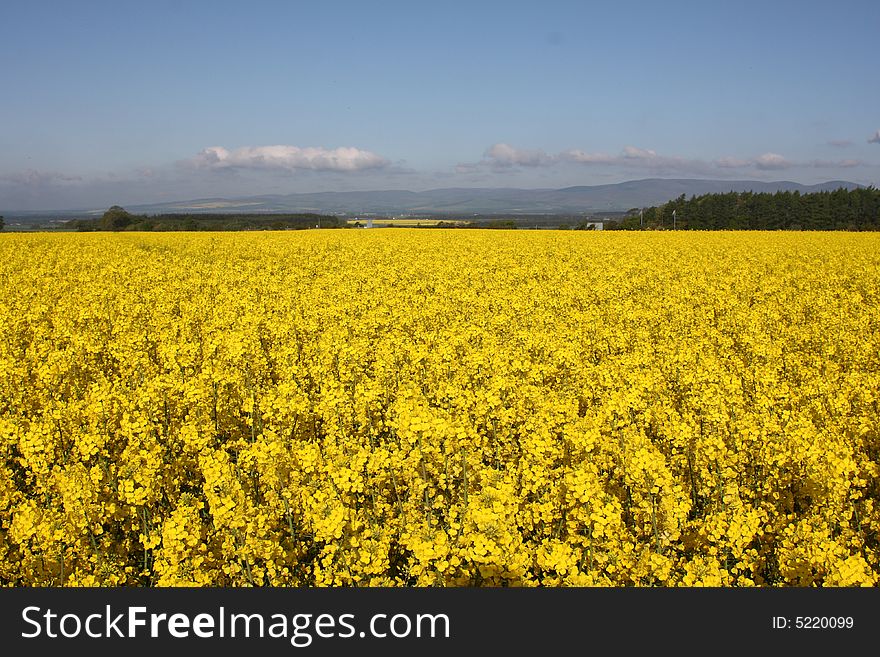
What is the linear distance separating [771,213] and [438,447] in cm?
7197

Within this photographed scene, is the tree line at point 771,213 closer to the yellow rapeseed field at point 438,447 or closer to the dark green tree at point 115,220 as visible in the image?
the dark green tree at point 115,220

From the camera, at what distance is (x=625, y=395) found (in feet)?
22.0

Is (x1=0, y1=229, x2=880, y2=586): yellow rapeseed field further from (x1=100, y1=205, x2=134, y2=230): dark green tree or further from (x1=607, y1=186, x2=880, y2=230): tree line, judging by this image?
(x1=607, y1=186, x2=880, y2=230): tree line

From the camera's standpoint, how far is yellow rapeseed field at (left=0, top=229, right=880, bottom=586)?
4.38 m

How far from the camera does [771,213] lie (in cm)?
6569

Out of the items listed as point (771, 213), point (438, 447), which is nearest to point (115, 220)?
point (438, 447)

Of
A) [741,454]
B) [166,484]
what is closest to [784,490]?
[741,454]

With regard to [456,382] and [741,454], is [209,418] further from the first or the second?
[741,454]

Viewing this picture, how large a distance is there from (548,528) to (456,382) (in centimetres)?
308

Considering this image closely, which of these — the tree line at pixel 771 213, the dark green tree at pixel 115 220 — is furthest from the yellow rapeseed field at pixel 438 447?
the tree line at pixel 771 213

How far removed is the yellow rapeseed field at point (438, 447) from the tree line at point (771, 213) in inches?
2274

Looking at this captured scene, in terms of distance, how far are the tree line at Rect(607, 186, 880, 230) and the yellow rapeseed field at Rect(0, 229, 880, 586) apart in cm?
5776

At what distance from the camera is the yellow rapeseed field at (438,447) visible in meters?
4.38

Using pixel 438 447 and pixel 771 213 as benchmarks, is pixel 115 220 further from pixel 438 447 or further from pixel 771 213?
pixel 771 213
